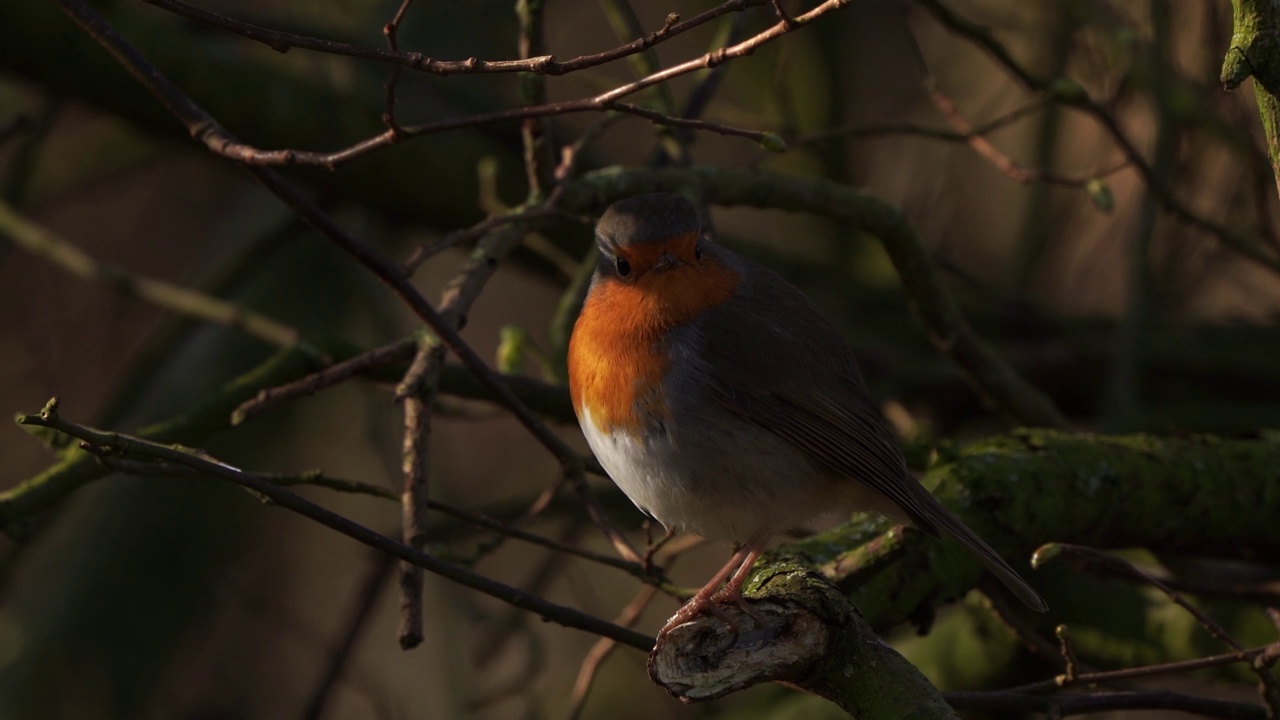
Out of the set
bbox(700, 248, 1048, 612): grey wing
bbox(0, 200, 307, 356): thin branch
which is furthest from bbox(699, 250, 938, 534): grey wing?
bbox(0, 200, 307, 356): thin branch

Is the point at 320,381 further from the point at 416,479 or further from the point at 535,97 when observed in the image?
the point at 535,97

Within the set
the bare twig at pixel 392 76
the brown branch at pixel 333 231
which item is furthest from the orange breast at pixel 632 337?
the bare twig at pixel 392 76

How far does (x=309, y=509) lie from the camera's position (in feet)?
6.75

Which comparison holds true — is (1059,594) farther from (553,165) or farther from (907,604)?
(553,165)

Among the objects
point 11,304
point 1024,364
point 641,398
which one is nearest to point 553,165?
point 641,398

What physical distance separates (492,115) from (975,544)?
4.31 feet

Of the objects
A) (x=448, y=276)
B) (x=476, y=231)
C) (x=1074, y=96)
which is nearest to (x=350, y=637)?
(x=476, y=231)

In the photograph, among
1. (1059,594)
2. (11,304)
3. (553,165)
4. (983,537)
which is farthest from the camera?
(11,304)

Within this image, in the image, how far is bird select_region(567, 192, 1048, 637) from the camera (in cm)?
283

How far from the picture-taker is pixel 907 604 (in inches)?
109

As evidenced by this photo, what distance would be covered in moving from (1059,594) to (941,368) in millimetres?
1554

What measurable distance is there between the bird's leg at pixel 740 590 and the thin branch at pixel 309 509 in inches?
9.7

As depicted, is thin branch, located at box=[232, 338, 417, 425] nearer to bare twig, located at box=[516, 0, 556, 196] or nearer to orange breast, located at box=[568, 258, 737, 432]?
orange breast, located at box=[568, 258, 737, 432]

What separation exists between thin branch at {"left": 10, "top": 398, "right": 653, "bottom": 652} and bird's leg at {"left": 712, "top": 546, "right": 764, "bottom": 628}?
25 centimetres
